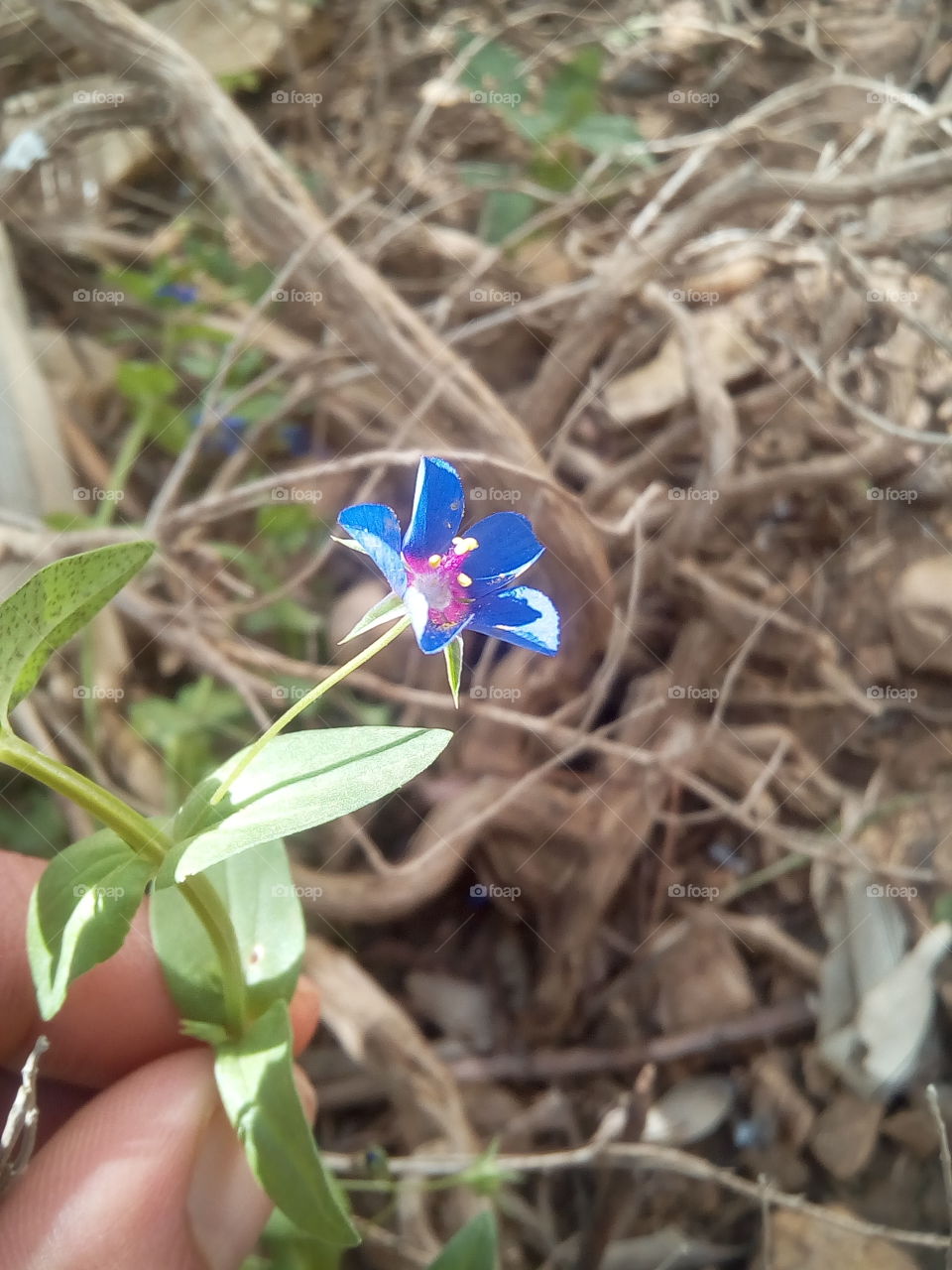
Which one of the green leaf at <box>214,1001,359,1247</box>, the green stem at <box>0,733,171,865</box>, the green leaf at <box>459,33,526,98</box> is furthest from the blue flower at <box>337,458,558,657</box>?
the green leaf at <box>459,33,526,98</box>

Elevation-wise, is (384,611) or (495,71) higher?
(495,71)

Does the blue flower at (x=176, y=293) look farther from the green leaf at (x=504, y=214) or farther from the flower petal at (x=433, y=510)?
the flower petal at (x=433, y=510)

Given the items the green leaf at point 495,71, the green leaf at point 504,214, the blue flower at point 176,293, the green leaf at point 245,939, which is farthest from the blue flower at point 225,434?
the green leaf at point 245,939

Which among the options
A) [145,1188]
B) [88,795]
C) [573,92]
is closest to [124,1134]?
[145,1188]

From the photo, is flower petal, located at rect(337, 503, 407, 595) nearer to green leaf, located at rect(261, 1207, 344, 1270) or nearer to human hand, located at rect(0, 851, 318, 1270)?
human hand, located at rect(0, 851, 318, 1270)

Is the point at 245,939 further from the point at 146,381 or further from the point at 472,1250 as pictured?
the point at 146,381

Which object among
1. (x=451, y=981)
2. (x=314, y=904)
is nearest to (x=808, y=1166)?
(x=451, y=981)

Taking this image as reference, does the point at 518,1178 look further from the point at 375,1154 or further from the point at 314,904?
the point at 314,904
